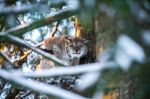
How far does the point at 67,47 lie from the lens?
12.5ft

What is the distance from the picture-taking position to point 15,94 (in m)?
3.60

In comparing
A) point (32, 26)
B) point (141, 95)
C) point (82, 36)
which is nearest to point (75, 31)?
point (82, 36)

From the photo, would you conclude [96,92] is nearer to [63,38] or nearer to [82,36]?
[82,36]

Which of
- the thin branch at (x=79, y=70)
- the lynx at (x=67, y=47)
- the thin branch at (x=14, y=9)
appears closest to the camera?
the thin branch at (x=79, y=70)

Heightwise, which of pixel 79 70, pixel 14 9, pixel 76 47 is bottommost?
pixel 79 70

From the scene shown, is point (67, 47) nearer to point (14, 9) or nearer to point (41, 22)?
point (41, 22)

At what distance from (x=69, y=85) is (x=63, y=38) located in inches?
44.1

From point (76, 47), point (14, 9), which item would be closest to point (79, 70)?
point (14, 9)

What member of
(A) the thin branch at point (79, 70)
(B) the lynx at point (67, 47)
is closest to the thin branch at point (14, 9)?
(A) the thin branch at point (79, 70)

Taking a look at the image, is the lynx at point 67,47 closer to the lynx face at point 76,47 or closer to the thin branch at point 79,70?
the lynx face at point 76,47

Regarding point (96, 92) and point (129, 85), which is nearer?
point (96, 92)

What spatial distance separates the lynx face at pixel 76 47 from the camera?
11.7ft

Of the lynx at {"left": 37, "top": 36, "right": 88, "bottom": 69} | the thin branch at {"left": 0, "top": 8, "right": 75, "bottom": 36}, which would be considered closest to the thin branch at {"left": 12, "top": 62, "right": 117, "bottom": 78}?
the thin branch at {"left": 0, "top": 8, "right": 75, "bottom": 36}

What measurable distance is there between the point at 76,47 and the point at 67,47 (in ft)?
0.27
